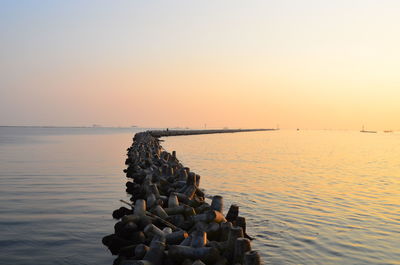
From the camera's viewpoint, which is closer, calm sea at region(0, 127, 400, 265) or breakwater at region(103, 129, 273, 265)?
breakwater at region(103, 129, 273, 265)

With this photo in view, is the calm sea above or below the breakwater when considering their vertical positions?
below

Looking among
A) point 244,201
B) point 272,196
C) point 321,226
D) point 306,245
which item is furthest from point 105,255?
point 272,196

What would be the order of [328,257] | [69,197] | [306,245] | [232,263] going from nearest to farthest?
[232,263], [328,257], [306,245], [69,197]

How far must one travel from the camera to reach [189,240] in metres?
6.50

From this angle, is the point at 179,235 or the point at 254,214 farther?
the point at 254,214

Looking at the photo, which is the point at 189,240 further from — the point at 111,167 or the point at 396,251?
the point at 111,167

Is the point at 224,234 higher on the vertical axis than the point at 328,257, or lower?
higher

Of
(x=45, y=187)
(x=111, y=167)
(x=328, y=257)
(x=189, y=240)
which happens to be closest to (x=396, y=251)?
(x=328, y=257)

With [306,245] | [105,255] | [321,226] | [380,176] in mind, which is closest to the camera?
[105,255]

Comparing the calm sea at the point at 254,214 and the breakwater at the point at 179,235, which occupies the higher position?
the breakwater at the point at 179,235

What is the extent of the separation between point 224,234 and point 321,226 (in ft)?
15.9

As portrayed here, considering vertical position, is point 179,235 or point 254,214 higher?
point 179,235

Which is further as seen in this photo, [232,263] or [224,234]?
[224,234]

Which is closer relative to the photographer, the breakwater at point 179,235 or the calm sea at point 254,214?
the breakwater at point 179,235
